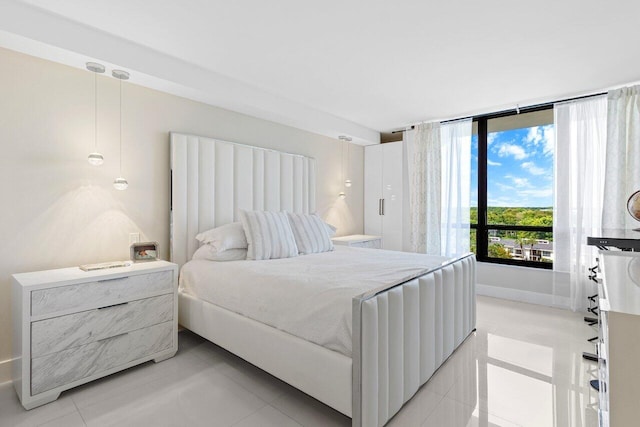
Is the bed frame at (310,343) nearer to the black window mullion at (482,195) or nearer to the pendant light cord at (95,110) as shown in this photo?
the pendant light cord at (95,110)

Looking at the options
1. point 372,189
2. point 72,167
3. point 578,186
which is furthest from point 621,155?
point 72,167

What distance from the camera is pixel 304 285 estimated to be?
1.97 metres

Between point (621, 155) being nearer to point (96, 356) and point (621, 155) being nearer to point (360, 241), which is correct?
point (360, 241)

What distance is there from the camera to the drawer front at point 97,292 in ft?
6.28

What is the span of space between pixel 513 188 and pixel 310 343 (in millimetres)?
3813

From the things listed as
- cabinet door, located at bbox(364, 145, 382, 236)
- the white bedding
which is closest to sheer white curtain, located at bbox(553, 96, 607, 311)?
the white bedding

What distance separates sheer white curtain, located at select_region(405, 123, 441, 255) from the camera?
4590 millimetres

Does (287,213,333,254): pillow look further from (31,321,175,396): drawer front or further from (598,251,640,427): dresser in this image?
(598,251,640,427): dresser

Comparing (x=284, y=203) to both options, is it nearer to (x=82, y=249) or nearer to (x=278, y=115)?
(x=278, y=115)

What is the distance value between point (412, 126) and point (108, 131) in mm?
3976

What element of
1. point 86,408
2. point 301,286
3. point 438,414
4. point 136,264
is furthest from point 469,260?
point 86,408

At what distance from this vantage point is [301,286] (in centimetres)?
198

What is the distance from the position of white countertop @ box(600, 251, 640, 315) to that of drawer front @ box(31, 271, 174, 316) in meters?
2.56

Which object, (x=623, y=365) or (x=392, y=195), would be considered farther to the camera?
(x=392, y=195)
